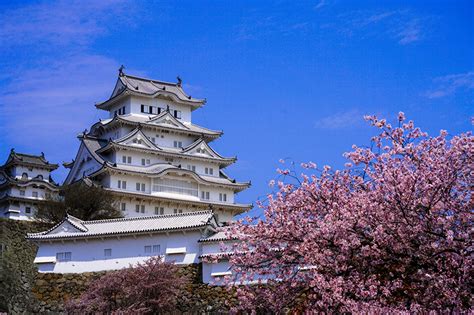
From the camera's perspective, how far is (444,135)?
12.7m

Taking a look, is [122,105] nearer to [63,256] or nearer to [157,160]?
[157,160]

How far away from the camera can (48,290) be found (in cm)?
3052

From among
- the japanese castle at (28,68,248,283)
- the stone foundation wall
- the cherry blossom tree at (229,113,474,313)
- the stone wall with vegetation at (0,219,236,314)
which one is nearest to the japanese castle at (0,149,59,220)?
the japanese castle at (28,68,248,283)

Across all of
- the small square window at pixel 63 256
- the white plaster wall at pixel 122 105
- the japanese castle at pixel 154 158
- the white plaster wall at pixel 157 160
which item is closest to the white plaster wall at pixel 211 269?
the small square window at pixel 63 256

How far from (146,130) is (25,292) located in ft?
74.9

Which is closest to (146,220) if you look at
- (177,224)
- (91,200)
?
(177,224)

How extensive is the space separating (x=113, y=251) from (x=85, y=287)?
1.92 meters

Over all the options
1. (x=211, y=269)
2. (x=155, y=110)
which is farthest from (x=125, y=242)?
(x=155, y=110)

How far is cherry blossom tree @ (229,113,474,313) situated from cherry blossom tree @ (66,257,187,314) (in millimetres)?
13107

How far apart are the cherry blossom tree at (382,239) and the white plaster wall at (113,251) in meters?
16.5

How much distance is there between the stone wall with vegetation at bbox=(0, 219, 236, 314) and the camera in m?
27.9

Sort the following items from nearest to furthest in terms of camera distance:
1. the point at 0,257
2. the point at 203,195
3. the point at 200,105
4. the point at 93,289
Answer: the point at 93,289
the point at 0,257
the point at 203,195
the point at 200,105

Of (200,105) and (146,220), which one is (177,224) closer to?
(146,220)

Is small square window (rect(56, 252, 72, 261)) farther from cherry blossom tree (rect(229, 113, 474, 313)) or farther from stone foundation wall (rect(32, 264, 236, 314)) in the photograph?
cherry blossom tree (rect(229, 113, 474, 313))
